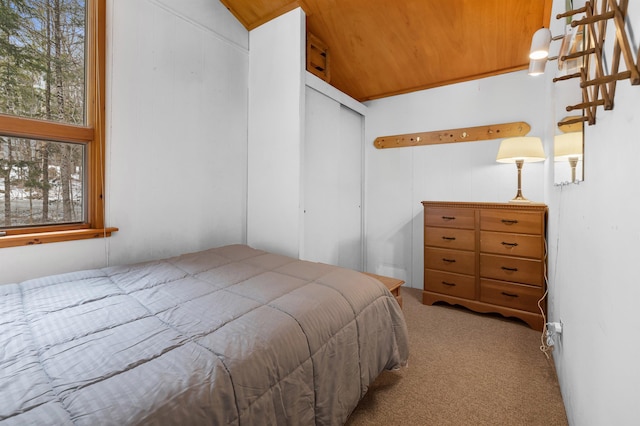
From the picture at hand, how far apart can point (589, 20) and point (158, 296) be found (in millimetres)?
1761

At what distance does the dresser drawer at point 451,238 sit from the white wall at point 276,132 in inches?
52.4

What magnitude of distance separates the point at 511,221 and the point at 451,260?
61 centimetres

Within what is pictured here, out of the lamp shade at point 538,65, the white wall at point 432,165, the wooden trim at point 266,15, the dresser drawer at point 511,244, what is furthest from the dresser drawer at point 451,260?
the wooden trim at point 266,15

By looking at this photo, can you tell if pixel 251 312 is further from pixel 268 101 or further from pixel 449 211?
pixel 449 211

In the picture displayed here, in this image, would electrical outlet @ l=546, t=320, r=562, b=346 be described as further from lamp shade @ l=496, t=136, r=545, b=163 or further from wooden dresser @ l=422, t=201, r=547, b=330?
lamp shade @ l=496, t=136, r=545, b=163

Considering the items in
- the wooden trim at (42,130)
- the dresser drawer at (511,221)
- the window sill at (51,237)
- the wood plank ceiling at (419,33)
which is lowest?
the window sill at (51,237)

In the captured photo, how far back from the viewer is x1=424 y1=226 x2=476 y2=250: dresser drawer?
2.58 meters

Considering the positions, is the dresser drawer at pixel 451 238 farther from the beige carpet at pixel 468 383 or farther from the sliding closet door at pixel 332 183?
the sliding closet door at pixel 332 183

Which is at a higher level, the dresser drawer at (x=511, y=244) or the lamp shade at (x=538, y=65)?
the lamp shade at (x=538, y=65)

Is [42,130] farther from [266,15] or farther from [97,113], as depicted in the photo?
[266,15]

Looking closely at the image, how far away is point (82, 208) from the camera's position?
1.85m

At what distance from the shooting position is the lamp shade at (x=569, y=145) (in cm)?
114

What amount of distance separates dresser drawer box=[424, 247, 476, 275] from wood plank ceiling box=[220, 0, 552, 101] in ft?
5.95

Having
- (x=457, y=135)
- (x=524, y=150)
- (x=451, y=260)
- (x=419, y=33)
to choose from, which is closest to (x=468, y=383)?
(x=451, y=260)
